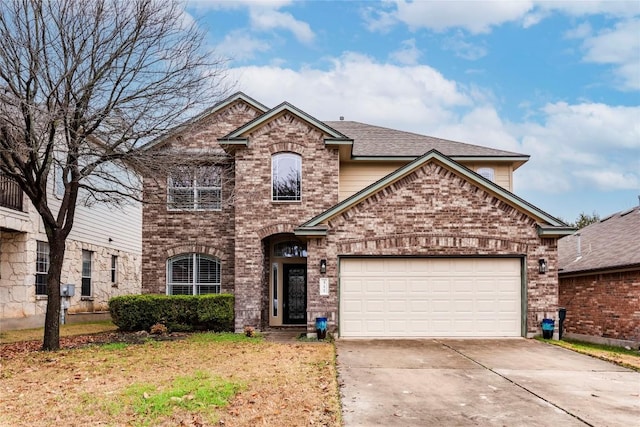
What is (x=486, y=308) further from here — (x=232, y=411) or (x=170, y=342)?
(x=232, y=411)

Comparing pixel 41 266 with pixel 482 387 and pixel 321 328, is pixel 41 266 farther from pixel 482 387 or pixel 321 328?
pixel 482 387

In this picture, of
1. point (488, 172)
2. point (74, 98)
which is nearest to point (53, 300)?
point (74, 98)

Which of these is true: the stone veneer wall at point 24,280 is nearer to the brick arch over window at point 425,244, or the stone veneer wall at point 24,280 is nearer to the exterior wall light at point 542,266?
the brick arch over window at point 425,244

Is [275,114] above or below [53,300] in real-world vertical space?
above

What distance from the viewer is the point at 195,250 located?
19.0m

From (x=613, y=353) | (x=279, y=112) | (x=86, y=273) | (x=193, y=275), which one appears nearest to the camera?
(x=613, y=353)

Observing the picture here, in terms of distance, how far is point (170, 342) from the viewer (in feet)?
47.9

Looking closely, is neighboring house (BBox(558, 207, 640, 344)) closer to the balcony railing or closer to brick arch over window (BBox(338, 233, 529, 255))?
brick arch over window (BBox(338, 233, 529, 255))

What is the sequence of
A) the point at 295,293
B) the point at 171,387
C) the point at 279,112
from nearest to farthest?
1. the point at 171,387
2. the point at 279,112
3. the point at 295,293

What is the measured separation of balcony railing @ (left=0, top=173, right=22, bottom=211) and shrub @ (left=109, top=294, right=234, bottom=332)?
4.37m

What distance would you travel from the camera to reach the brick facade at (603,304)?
14625mm

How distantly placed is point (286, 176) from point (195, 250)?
13.0 ft

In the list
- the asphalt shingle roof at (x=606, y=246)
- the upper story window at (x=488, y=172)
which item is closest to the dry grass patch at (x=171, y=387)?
the asphalt shingle roof at (x=606, y=246)

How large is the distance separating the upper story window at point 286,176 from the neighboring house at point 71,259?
18.7ft
